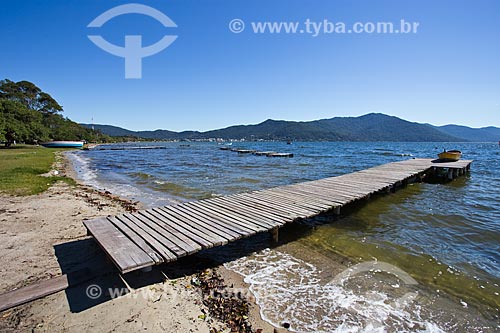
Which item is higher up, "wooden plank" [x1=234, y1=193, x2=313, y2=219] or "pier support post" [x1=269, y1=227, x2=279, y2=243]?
"wooden plank" [x1=234, y1=193, x2=313, y2=219]

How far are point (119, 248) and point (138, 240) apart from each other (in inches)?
17.9

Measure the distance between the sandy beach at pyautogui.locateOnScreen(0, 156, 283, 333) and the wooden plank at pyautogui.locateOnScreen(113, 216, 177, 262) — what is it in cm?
59

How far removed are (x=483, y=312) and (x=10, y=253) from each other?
9.69 meters

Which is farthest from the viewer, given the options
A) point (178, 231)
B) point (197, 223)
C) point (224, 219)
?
point (224, 219)

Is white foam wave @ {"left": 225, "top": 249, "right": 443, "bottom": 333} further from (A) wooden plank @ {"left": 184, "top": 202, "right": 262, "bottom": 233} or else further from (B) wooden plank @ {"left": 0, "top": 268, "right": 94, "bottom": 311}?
(B) wooden plank @ {"left": 0, "top": 268, "right": 94, "bottom": 311}

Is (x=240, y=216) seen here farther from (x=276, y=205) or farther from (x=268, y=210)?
(x=276, y=205)

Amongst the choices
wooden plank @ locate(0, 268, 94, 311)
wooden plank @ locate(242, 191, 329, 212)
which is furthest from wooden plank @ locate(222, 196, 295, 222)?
wooden plank @ locate(0, 268, 94, 311)

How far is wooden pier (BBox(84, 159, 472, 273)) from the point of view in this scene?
4820mm

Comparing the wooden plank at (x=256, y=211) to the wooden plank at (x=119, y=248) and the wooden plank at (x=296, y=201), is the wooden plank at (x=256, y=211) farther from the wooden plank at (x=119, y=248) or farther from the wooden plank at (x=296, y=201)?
the wooden plank at (x=119, y=248)

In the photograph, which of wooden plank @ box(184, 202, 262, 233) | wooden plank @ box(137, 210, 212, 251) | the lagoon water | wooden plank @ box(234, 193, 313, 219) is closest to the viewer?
the lagoon water

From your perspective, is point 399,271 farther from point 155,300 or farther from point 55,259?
point 55,259

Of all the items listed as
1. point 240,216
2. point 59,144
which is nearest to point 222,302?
point 240,216

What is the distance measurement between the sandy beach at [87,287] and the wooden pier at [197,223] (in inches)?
21.5

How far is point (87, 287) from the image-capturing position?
448 cm
